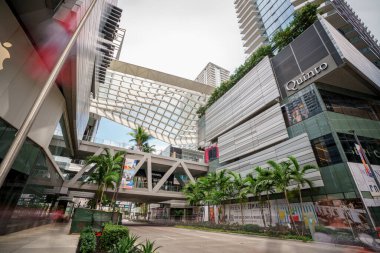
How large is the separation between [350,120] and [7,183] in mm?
28702

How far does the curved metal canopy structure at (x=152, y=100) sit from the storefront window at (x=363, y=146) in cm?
2828

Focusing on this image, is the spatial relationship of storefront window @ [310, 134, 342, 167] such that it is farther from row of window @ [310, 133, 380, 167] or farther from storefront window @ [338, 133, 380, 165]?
storefront window @ [338, 133, 380, 165]

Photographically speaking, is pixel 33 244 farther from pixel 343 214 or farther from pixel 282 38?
pixel 282 38

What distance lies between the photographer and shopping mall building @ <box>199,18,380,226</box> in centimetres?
1670

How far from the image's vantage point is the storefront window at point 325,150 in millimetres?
17578

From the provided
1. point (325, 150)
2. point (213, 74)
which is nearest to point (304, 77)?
point (325, 150)

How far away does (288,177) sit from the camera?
1828 cm

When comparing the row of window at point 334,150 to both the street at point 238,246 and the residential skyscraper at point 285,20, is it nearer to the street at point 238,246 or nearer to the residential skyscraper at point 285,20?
the street at point 238,246

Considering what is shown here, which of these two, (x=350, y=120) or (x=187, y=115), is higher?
(x=187, y=115)

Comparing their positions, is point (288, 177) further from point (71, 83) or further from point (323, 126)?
point (71, 83)

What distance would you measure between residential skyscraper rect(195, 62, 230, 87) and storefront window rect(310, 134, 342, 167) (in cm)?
8028

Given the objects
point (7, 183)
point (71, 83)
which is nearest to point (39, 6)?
point (71, 83)

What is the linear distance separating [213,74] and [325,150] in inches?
3373

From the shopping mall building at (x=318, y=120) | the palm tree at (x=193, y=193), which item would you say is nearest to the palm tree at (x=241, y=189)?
the shopping mall building at (x=318, y=120)
